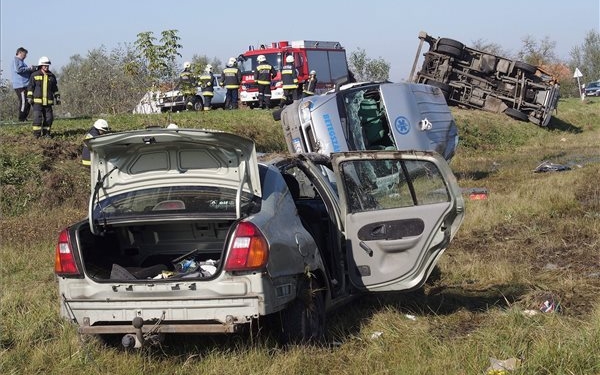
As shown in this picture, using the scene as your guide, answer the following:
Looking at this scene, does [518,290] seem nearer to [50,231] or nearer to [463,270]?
[463,270]

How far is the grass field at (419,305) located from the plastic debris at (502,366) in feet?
0.14

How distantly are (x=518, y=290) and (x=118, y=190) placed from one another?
3.55m

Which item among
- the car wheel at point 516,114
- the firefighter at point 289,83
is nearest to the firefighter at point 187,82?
the firefighter at point 289,83

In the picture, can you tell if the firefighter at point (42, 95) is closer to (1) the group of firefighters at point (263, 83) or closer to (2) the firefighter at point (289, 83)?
(1) the group of firefighters at point (263, 83)

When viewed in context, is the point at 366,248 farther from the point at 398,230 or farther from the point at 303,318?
the point at 303,318

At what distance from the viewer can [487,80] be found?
945 inches

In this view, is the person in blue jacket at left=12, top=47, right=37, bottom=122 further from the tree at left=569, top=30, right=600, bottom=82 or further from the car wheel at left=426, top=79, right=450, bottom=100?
the tree at left=569, top=30, right=600, bottom=82

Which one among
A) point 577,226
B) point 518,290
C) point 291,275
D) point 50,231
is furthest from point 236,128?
point 291,275

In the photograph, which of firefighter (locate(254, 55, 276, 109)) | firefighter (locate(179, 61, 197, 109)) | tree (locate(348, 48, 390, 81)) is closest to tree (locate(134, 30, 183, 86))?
firefighter (locate(179, 61, 197, 109))

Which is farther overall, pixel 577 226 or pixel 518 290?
pixel 577 226

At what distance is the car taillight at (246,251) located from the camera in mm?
4555

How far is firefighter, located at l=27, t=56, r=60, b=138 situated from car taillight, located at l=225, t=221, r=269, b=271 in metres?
10.5

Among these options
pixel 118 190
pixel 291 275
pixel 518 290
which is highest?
pixel 118 190

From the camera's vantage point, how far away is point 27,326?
5832mm
